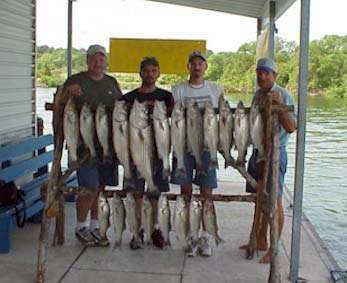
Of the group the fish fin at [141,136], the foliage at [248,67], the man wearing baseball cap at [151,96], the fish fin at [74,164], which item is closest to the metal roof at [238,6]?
the foliage at [248,67]

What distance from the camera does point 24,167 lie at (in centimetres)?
586

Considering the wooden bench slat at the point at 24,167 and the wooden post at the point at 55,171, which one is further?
the wooden bench slat at the point at 24,167

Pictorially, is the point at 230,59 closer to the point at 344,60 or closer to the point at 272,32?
the point at 272,32

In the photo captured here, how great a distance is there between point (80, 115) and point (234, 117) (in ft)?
3.94

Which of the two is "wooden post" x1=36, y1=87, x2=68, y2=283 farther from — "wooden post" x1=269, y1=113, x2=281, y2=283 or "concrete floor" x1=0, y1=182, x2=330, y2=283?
"wooden post" x1=269, y1=113, x2=281, y2=283

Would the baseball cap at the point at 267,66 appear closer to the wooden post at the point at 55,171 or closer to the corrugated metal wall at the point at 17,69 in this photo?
the wooden post at the point at 55,171

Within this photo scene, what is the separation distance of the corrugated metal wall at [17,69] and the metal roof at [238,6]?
6.68 ft

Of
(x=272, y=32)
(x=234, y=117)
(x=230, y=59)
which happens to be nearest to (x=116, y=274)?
(x=234, y=117)

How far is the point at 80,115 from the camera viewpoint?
436cm

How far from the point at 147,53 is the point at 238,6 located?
4.75 ft

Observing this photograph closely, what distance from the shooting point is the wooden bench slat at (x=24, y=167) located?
5.45m

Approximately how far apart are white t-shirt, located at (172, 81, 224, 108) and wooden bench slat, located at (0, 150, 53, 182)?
6.22 ft

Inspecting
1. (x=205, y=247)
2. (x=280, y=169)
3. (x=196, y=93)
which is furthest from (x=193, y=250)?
(x=196, y=93)

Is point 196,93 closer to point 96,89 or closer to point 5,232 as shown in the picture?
point 96,89
